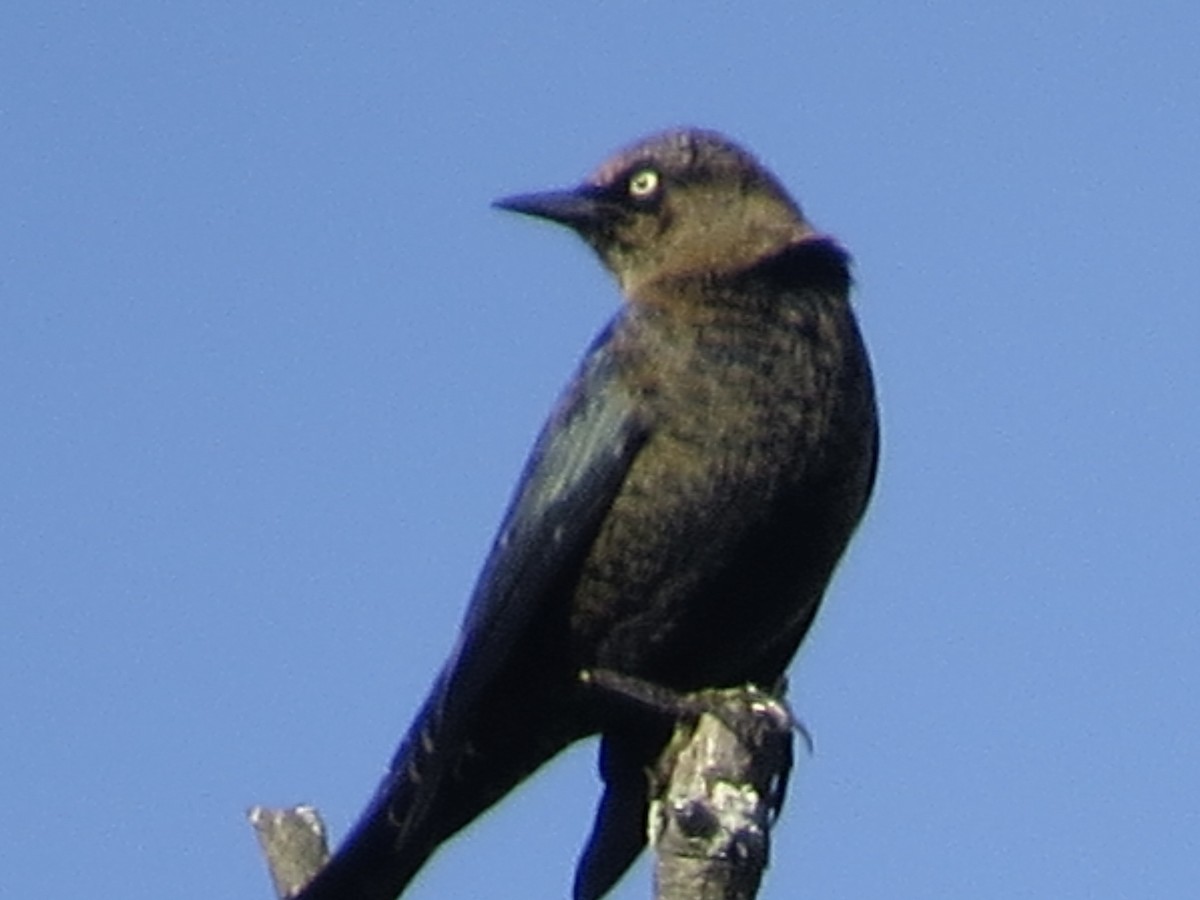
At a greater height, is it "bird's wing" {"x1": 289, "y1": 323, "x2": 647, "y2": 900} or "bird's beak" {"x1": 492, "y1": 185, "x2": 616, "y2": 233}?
"bird's beak" {"x1": 492, "y1": 185, "x2": 616, "y2": 233}

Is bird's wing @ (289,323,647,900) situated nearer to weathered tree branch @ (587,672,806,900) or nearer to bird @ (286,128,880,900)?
bird @ (286,128,880,900)

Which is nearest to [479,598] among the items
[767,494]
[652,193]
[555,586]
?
[555,586]

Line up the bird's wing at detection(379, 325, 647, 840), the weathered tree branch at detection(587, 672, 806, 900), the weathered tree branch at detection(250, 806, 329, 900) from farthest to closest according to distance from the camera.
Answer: the bird's wing at detection(379, 325, 647, 840) < the weathered tree branch at detection(250, 806, 329, 900) < the weathered tree branch at detection(587, 672, 806, 900)

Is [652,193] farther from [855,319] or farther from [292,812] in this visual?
[292,812]

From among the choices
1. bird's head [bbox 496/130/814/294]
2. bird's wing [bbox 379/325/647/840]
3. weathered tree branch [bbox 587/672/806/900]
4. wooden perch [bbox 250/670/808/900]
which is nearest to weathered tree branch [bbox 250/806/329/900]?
wooden perch [bbox 250/670/808/900]

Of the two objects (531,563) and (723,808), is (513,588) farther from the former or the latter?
(723,808)

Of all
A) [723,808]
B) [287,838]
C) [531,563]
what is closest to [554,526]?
[531,563]

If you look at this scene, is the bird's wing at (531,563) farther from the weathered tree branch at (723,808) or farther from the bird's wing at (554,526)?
the weathered tree branch at (723,808)

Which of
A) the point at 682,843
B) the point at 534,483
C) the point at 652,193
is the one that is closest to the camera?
the point at 682,843
